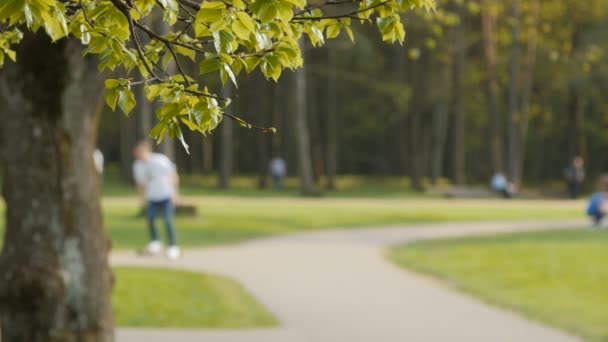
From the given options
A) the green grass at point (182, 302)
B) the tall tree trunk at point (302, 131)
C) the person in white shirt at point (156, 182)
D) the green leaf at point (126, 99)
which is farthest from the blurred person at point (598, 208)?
the green leaf at point (126, 99)

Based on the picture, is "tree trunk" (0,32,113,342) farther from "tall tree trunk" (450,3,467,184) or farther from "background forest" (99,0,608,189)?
"tall tree trunk" (450,3,467,184)

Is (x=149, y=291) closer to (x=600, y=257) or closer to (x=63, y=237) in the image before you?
(x=63, y=237)

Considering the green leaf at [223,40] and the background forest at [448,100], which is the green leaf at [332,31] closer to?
the green leaf at [223,40]

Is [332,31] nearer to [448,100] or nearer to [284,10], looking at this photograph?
[284,10]

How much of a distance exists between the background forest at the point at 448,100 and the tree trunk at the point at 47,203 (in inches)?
1172

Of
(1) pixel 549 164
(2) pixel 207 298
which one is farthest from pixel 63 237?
(1) pixel 549 164

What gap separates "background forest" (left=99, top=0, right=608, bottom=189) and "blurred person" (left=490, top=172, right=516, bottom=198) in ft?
3.59

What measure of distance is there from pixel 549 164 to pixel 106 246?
6191 cm

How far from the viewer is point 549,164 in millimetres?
66750

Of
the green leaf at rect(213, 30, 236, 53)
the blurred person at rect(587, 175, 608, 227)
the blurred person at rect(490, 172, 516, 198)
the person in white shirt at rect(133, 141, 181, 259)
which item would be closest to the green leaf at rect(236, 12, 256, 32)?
the green leaf at rect(213, 30, 236, 53)

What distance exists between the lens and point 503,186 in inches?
1565

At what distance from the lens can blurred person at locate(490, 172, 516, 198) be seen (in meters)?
39.2

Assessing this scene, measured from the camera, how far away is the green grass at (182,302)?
9.45 meters

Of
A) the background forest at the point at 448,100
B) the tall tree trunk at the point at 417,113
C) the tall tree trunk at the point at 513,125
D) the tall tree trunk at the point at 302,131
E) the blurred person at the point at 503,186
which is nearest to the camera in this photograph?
the tall tree trunk at the point at 302,131
